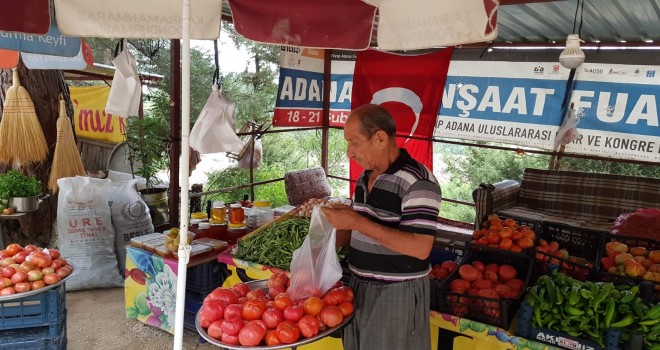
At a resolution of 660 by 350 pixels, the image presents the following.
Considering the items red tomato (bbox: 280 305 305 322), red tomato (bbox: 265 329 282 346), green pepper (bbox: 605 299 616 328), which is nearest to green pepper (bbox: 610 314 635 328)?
green pepper (bbox: 605 299 616 328)

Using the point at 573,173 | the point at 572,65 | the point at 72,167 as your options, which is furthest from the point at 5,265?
the point at 573,173

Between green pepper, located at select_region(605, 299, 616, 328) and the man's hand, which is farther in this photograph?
green pepper, located at select_region(605, 299, 616, 328)

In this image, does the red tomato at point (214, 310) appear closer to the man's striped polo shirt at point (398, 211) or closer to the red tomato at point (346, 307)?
the red tomato at point (346, 307)

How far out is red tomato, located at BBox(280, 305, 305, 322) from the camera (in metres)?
1.96

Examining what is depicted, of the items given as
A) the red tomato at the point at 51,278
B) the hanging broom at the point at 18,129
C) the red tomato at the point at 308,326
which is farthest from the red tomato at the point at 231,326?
the hanging broom at the point at 18,129

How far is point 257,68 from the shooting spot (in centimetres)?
1128

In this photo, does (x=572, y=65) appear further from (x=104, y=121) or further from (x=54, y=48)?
(x=104, y=121)

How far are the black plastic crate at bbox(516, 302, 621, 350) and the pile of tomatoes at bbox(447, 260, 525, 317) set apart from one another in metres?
0.13

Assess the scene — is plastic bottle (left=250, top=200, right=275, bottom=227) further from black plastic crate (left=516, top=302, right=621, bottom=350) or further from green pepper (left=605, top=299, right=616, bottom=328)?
green pepper (left=605, top=299, right=616, bottom=328)

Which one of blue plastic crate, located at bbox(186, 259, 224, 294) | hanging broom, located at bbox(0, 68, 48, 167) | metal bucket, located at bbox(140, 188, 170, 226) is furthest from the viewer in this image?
metal bucket, located at bbox(140, 188, 170, 226)

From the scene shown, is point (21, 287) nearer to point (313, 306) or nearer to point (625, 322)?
point (313, 306)

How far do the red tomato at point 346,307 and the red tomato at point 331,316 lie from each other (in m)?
0.03

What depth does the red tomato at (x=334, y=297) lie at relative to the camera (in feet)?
6.78

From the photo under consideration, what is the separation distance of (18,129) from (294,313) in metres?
4.31
